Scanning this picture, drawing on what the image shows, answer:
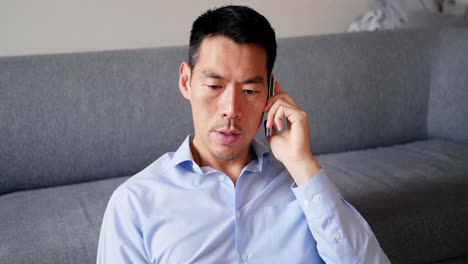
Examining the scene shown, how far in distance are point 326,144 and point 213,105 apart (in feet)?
4.02

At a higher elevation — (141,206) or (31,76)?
(31,76)

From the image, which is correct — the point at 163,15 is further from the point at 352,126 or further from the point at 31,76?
the point at 352,126

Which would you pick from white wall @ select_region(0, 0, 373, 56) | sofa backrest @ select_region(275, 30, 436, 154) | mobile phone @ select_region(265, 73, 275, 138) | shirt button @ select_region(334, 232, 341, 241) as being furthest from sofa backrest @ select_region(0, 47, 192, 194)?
shirt button @ select_region(334, 232, 341, 241)

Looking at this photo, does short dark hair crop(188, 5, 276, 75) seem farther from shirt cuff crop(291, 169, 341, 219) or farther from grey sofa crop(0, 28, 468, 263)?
grey sofa crop(0, 28, 468, 263)

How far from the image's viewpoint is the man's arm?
1.21 meters

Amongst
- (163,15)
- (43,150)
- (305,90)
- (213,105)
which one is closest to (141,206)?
(213,105)

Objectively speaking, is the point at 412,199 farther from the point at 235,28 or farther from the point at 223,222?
the point at 235,28

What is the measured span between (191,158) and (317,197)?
30cm

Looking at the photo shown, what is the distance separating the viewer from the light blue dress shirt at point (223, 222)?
3.94 ft

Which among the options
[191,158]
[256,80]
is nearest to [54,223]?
[191,158]

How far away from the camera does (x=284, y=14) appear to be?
2.89 m

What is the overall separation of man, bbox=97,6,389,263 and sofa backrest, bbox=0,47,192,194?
0.79 meters

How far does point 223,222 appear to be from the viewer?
1255mm

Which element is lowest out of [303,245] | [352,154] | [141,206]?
[352,154]
